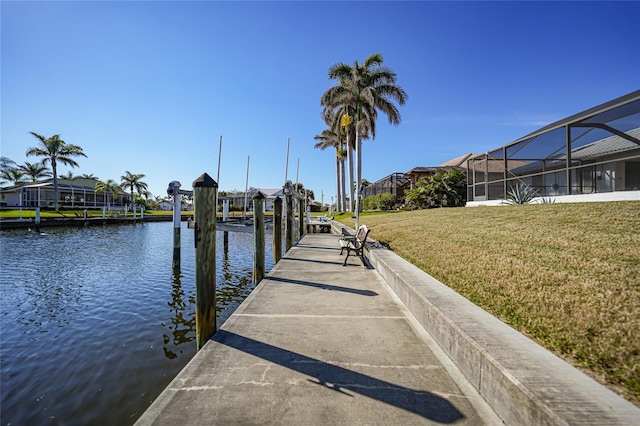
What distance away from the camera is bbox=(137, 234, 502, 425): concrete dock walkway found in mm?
2492

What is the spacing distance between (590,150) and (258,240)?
13651 mm

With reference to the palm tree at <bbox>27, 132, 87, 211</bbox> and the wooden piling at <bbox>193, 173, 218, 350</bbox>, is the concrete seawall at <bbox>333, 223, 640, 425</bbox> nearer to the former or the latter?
the wooden piling at <bbox>193, 173, 218, 350</bbox>

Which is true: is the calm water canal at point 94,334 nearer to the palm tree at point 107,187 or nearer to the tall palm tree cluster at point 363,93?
the tall palm tree cluster at point 363,93

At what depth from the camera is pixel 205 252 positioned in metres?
4.50

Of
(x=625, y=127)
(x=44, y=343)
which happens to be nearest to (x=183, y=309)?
(x=44, y=343)

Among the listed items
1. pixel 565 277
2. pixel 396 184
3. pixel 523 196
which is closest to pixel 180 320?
pixel 565 277

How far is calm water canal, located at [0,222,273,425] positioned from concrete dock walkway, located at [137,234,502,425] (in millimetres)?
1261

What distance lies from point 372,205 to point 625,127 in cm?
2540

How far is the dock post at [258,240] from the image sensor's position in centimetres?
760

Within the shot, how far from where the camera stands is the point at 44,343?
219 inches

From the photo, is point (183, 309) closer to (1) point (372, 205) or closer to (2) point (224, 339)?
(2) point (224, 339)

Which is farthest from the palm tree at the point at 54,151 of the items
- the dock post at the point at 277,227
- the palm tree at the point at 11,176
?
the dock post at the point at 277,227

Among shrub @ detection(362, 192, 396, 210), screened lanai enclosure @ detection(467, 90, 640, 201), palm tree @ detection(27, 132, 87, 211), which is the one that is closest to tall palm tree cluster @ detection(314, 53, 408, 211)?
shrub @ detection(362, 192, 396, 210)

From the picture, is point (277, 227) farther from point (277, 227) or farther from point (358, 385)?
point (358, 385)
